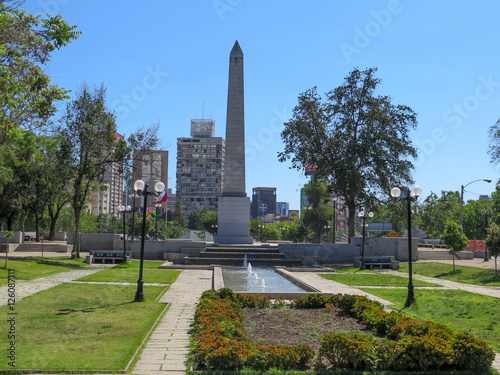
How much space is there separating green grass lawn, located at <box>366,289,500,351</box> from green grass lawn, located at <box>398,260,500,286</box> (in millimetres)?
5810

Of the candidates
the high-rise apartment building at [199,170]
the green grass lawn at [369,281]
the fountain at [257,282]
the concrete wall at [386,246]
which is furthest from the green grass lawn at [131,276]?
the high-rise apartment building at [199,170]

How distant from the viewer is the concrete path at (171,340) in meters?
7.82

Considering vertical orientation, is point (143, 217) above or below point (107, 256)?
above

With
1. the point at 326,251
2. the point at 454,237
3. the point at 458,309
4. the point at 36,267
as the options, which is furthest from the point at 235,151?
the point at 458,309

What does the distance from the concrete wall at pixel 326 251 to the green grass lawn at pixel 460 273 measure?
4643 millimetres

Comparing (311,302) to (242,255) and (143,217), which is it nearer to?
(143,217)

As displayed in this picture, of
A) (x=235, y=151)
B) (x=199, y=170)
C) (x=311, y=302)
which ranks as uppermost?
(x=199, y=170)

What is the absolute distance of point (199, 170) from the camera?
146 metres

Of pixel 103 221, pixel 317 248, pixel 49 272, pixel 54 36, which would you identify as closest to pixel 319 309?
pixel 54 36

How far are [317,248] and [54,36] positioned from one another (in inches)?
1104

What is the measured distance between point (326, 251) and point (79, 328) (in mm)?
27636

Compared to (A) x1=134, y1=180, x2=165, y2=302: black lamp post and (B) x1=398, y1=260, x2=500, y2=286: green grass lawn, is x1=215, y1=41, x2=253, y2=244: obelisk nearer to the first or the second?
(B) x1=398, y1=260, x2=500, y2=286: green grass lawn

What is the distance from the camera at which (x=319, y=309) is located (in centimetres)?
1410

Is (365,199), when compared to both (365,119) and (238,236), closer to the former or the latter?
(365,119)
